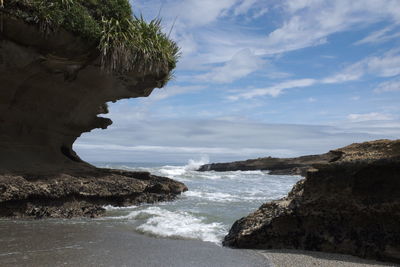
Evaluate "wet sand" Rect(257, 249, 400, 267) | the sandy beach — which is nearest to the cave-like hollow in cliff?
the sandy beach

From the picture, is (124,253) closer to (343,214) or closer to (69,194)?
(343,214)

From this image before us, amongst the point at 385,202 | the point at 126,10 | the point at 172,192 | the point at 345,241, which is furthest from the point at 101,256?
the point at 172,192

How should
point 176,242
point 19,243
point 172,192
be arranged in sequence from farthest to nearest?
1. point 172,192
2. point 176,242
3. point 19,243

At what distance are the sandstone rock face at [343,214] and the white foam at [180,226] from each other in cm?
84

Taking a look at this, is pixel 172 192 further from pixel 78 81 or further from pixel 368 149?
pixel 368 149

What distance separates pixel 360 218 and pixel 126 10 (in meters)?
8.59

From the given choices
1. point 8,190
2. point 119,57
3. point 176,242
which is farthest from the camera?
point 119,57

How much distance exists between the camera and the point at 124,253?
5.29m

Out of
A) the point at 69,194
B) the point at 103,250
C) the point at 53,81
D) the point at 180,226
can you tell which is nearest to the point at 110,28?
the point at 53,81

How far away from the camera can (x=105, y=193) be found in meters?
10.5

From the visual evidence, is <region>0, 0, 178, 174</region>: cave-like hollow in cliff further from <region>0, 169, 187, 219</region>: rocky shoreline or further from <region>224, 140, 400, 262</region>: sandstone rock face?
<region>224, 140, 400, 262</region>: sandstone rock face

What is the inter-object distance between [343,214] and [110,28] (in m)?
7.63

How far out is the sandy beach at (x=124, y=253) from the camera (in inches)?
188

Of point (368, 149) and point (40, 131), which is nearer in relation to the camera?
→ point (368, 149)
